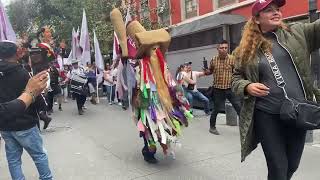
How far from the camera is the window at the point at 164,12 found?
23125mm

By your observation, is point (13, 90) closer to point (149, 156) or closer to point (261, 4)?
point (149, 156)

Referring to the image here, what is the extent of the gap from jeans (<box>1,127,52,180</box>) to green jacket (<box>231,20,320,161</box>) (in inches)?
86.1

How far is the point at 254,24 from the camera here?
11.1 feet

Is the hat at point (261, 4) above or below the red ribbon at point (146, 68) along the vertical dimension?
above

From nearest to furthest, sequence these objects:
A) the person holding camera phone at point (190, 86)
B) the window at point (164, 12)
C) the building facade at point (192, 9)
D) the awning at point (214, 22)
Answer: the person holding camera phone at point (190, 86) < the building facade at point (192, 9) < the awning at point (214, 22) < the window at point (164, 12)

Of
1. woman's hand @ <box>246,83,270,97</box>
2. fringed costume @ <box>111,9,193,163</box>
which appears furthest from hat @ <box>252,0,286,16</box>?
fringed costume @ <box>111,9,193,163</box>

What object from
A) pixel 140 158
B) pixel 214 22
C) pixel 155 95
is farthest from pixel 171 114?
pixel 214 22

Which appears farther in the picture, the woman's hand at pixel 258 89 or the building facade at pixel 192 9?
the building facade at pixel 192 9

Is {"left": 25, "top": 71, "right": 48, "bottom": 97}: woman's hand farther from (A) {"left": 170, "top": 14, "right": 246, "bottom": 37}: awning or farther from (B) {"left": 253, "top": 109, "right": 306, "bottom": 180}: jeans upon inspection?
(A) {"left": 170, "top": 14, "right": 246, "bottom": 37}: awning

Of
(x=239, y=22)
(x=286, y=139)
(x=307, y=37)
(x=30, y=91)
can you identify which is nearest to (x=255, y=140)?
(x=286, y=139)

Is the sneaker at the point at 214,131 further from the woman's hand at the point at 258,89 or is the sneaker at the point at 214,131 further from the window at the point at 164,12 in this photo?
the window at the point at 164,12

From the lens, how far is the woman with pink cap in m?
3.21

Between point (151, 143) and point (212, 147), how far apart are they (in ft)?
4.78

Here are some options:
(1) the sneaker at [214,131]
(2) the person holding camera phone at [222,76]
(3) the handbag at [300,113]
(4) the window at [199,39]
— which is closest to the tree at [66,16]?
(4) the window at [199,39]
